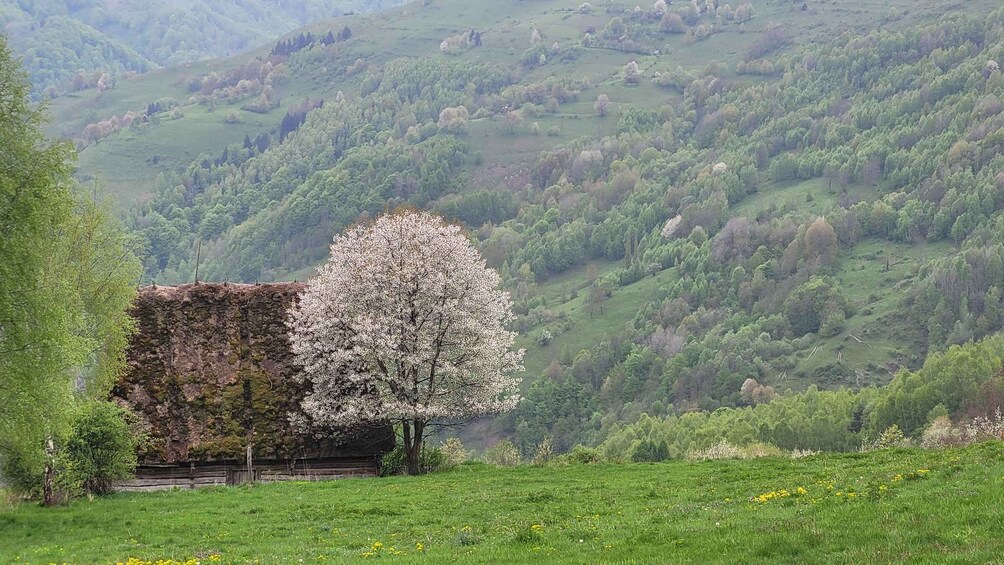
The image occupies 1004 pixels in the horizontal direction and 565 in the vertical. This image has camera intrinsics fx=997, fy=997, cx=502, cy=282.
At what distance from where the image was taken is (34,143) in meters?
25.8

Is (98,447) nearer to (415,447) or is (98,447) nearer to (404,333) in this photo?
(404,333)

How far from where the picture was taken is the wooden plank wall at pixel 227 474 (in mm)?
44375

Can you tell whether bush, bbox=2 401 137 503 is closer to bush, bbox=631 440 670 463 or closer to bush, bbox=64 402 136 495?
bush, bbox=64 402 136 495

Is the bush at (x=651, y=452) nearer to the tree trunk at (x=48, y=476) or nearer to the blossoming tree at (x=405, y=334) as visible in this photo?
the blossoming tree at (x=405, y=334)

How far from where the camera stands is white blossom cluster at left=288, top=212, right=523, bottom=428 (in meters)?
44.3

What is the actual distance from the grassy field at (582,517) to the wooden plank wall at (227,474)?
4.27 metres

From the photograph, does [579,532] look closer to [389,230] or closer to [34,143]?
[34,143]

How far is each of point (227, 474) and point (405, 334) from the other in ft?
34.3

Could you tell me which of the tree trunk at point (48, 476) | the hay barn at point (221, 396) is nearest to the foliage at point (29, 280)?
the tree trunk at point (48, 476)

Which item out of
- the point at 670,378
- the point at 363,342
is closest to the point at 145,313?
the point at 363,342

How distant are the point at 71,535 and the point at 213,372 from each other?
18756 mm

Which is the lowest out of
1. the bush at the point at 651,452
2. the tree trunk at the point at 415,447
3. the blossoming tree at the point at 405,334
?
the bush at the point at 651,452

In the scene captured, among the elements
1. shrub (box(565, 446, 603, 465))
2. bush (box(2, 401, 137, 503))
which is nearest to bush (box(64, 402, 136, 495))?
bush (box(2, 401, 137, 503))

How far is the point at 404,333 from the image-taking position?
44.6 m
